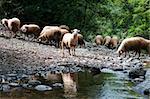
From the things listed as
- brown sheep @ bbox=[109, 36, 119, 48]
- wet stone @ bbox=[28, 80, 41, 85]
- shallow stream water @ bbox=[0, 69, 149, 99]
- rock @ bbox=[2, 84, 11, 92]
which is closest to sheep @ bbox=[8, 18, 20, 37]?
brown sheep @ bbox=[109, 36, 119, 48]

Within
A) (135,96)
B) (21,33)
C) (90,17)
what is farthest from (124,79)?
(90,17)

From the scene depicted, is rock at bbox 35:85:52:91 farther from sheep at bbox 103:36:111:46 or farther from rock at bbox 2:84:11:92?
sheep at bbox 103:36:111:46

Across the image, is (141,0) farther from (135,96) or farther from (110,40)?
(135,96)

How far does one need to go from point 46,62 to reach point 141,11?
16.3m

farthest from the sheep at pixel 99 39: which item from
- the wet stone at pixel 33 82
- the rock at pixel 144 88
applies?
the wet stone at pixel 33 82

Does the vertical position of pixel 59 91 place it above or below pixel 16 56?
below

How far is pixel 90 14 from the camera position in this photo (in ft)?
94.7

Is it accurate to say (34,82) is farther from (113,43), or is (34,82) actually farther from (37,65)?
(113,43)

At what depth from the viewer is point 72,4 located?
26969 millimetres

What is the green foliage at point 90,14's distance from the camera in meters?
25.6

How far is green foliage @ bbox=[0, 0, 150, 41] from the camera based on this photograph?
2561 centimetres

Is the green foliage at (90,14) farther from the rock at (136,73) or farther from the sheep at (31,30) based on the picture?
the rock at (136,73)

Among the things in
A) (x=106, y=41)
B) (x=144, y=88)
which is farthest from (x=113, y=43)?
(x=144, y=88)

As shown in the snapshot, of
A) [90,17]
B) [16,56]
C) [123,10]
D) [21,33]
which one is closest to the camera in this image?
[16,56]
